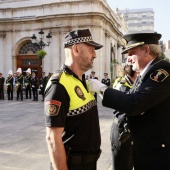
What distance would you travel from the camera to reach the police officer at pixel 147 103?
7.32 ft

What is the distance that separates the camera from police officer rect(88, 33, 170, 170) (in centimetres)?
223

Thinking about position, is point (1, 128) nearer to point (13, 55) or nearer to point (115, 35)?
point (13, 55)

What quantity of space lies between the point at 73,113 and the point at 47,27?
2617cm

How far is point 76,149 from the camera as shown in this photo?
90.6 inches

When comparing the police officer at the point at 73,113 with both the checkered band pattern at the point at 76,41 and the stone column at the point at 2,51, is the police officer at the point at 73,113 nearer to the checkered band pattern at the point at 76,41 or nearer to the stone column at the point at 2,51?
the checkered band pattern at the point at 76,41

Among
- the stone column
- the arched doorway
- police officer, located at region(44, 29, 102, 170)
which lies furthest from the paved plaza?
the stone column

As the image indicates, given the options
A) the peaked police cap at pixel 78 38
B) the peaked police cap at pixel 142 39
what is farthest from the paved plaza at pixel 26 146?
the peaked police cap at pixel 78 38

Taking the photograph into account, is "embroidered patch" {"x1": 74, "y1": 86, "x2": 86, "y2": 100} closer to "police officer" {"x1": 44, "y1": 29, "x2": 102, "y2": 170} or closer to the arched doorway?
"police officer" {"x1": 44, "y1": 29, "x2": 102, "y2": 170}

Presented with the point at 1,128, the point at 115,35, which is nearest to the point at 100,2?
the point at 115,35

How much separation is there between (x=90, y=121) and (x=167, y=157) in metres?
0.76

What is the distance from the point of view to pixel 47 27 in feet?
89.9

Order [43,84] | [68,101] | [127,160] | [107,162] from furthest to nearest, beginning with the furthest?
1. [43,84]
2. [107,162]
3. [127,160]
4. [68,101]

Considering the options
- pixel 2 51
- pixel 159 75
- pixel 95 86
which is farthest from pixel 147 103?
pixel 2 51

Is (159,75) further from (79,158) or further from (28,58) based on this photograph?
(28,58)
